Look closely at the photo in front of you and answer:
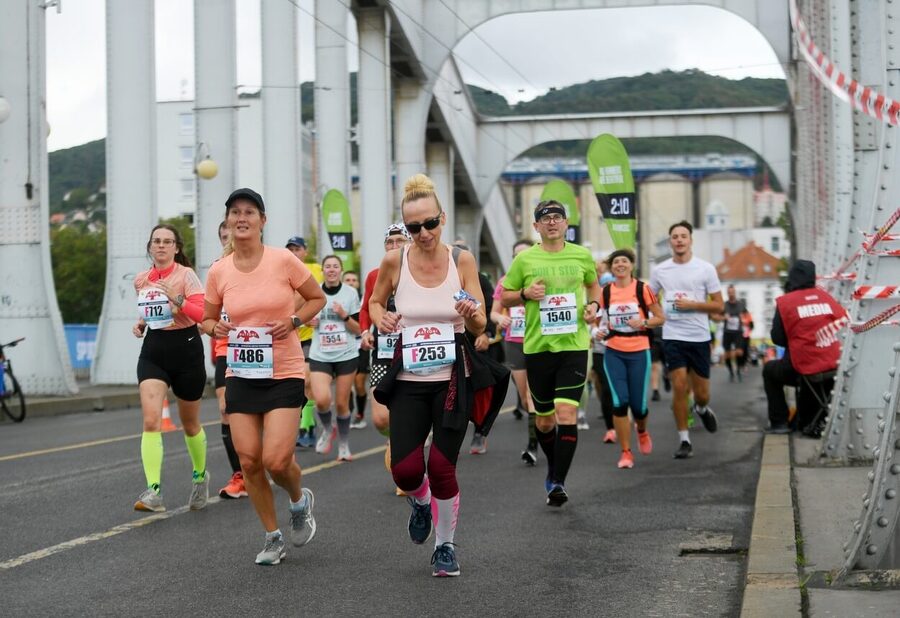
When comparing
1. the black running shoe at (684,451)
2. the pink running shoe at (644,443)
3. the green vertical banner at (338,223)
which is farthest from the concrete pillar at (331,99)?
the pink running shoe at (644,443)

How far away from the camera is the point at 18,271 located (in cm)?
2159

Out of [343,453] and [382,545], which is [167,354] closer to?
[382,545]

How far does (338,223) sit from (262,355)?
909 inches

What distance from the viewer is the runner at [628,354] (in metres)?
11.5

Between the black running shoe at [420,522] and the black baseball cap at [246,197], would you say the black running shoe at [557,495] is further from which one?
the black baseball cap at [246,197]

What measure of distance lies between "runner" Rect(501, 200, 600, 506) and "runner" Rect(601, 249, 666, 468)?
2.13 m

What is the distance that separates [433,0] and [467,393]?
36253mm

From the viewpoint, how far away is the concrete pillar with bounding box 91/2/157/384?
24.9 meters

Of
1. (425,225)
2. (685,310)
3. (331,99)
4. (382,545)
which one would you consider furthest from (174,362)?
(331,99)

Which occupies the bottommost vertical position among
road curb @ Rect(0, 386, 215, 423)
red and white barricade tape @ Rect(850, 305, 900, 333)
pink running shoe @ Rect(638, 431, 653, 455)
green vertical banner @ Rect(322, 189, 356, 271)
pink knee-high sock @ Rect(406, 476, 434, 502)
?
road curb @ Rect(0, 386, 215, 423)

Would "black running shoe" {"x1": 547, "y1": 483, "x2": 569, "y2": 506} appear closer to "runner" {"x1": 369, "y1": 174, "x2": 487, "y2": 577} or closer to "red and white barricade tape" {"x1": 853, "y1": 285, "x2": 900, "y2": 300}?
"runner" {"x1": 369, "y1": 174, "x2": 487, "y2": 577}

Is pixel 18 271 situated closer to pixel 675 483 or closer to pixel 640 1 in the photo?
pixel 675 483

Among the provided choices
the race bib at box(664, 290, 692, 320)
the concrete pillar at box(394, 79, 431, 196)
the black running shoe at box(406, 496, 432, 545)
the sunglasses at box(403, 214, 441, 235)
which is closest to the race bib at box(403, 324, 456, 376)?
the sunglasses at box(403, 214, 441, 235)

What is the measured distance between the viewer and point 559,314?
9312 millimetres
